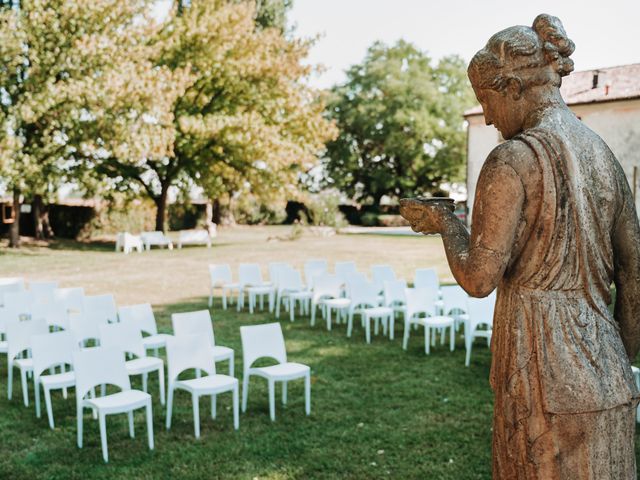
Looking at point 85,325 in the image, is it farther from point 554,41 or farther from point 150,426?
point 554,41

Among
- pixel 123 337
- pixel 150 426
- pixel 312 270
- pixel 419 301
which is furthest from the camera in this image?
pixel 312 270

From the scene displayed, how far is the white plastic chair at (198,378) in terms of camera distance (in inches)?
261

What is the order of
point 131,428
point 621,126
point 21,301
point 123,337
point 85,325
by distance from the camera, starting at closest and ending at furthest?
1. point 131,428
2. point 123,337
3. point 85,325
4. point 21,301
5. point 621,126

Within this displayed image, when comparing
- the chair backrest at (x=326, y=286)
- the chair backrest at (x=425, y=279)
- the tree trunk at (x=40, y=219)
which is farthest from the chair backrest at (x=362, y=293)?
the tree trunk at (x=40, y=219)

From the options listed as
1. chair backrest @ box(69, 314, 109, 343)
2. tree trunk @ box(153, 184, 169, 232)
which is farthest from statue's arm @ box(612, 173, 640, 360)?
tree trunk @ box(153, 184, 169, 232)

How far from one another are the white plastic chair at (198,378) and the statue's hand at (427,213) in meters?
4.48

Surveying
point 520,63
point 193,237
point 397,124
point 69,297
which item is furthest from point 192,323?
point 397,124

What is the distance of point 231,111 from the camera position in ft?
92.9

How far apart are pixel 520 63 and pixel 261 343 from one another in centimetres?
557

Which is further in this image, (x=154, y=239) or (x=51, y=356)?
(x=154, y=239)

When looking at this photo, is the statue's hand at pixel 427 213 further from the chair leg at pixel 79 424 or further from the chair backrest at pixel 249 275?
the chair backrest at pixel 249 275

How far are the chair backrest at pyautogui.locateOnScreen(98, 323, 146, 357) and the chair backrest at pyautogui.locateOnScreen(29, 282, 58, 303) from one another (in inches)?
98.9

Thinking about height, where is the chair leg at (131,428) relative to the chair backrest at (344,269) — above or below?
below


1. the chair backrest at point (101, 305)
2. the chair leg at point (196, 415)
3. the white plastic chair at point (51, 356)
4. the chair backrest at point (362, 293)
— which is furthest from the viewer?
the chair backrest at point (362, 293)
